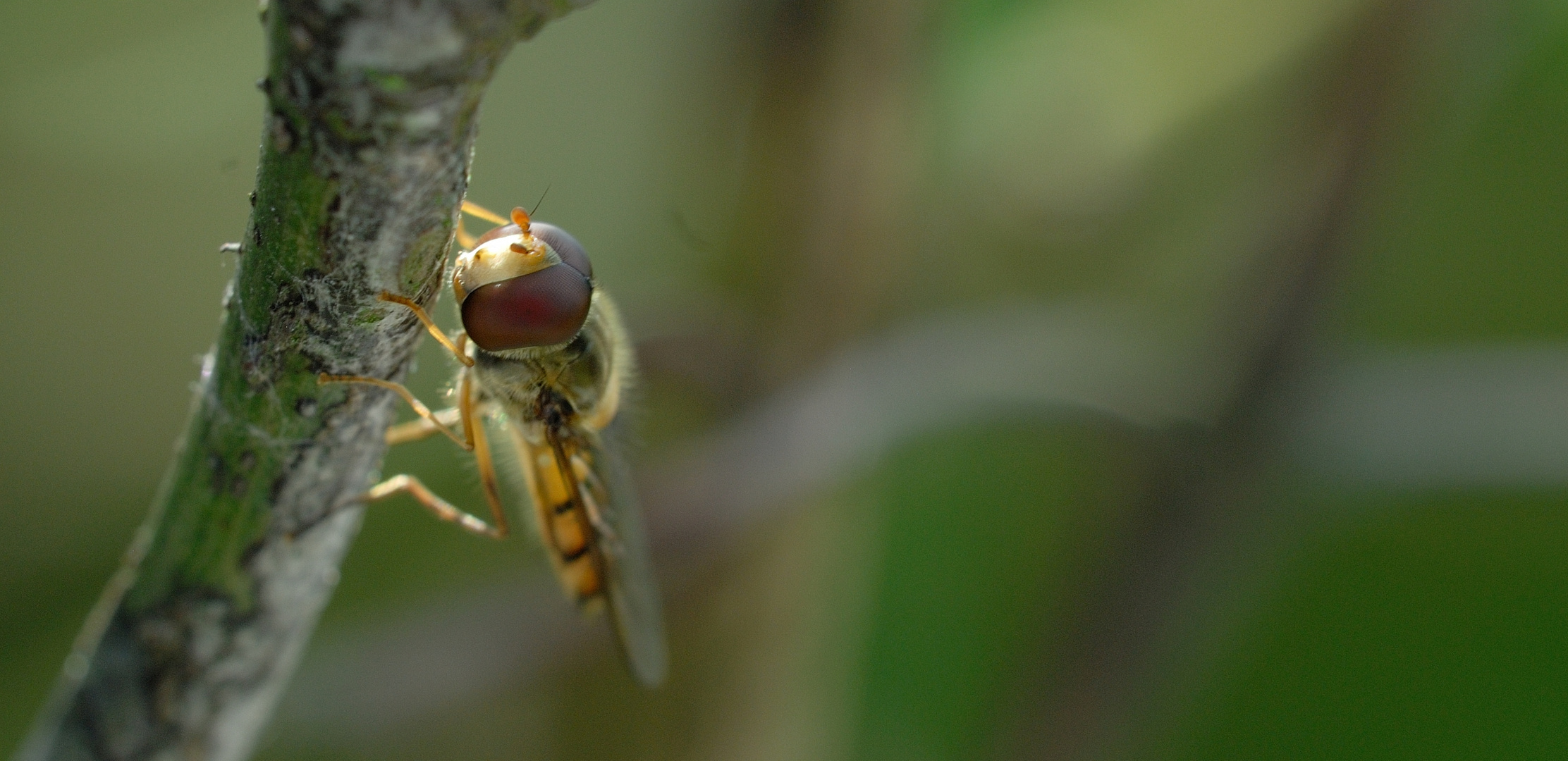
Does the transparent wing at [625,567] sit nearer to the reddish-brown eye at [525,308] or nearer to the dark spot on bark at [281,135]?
the reddish-brown eye at [525,308]

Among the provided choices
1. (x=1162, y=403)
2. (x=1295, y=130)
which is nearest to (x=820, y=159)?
(x=1162, y=403)

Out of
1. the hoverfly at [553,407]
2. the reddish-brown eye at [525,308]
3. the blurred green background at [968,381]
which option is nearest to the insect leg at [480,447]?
the hoverfly at [553,407]

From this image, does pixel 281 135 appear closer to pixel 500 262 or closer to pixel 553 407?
pixel 500 262

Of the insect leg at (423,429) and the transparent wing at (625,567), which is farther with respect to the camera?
the transparent wing at (625,567)

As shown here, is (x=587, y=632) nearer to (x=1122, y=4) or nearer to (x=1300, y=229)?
(x=1300, y=229)

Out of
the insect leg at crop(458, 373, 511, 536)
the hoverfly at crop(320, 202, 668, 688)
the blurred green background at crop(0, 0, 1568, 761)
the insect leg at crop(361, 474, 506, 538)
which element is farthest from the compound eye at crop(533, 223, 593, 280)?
the blurred green background at crop(0, 0, 1568, 761)

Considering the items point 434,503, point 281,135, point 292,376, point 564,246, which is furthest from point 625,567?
point 281,135
